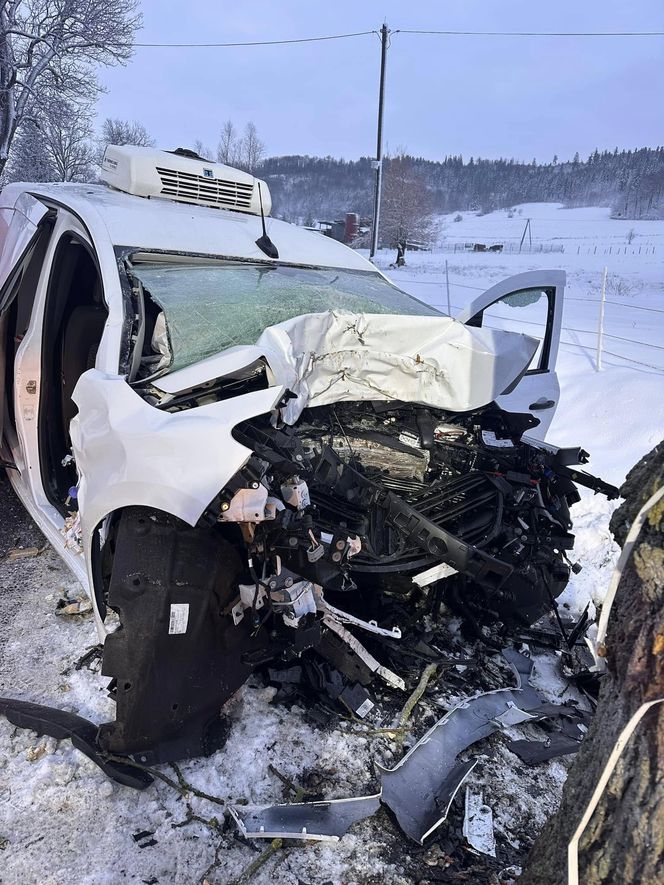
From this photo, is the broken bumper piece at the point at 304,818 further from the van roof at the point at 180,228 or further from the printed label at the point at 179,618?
the van roof at the point at 180,228

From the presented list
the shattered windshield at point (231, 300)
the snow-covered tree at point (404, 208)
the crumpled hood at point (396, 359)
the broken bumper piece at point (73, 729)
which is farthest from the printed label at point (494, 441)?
the snow-covered tree at point (404, 208)

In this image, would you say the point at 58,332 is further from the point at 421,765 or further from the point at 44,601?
the point at 421,765

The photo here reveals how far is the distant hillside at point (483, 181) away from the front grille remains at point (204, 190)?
310 feet

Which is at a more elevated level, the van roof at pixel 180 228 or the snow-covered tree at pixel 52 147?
the snow-covered tree at pixel 52 147

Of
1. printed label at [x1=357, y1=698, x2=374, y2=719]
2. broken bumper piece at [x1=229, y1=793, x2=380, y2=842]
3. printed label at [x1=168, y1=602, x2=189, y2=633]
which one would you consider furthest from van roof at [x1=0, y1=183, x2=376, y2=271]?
broken bumper piece at [x1=229, y1=793, x2=380, y2=842]

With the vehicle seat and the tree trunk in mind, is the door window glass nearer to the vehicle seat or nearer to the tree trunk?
the tree trunk

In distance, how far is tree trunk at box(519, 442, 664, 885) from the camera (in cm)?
113

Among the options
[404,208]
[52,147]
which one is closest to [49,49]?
[52,147]

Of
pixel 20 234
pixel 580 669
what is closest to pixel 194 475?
pixel 580 669

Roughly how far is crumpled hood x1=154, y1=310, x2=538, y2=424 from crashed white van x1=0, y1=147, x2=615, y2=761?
0.01 m

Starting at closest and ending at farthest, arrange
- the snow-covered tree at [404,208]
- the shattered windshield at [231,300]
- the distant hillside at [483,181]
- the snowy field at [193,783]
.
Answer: the snowy field at [193,783], the shattered windshield at [231,300], the snow-covered tree at [404,208], the distant hillside at [483,181]

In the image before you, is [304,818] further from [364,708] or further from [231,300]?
[231,300]

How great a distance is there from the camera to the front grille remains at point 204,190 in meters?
4.00

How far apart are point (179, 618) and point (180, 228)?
233cm
